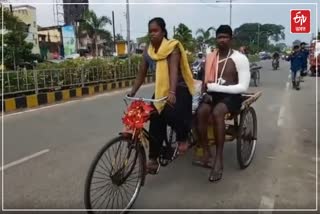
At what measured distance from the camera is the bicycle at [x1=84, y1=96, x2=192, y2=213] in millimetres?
3725

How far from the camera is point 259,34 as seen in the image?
92062 millimetres

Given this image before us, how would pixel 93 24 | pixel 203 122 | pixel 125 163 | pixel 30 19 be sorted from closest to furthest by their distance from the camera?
1. pixel 125 163
2. pixel 203 122
3. pixel 30 19
4. pixel 93 24

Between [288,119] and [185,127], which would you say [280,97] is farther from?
[185,127]

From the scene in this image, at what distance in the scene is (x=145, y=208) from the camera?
4125 millimetres

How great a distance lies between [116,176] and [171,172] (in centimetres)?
142

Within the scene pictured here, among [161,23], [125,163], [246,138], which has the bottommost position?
[246,138]

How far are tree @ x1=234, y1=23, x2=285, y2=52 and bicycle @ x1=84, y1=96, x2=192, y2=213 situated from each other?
8183cm

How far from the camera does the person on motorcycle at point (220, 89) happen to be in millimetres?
4742

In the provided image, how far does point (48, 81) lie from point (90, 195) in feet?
35.7

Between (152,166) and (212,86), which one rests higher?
(212,86)

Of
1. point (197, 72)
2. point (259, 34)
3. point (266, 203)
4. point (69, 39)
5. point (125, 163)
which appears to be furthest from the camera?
point (259, 34)

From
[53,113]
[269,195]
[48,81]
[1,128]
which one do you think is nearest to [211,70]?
[269,195]

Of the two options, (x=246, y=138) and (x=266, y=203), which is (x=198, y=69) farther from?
(x=266, y=203)

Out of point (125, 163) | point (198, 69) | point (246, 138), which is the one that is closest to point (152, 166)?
point (125, 163)
